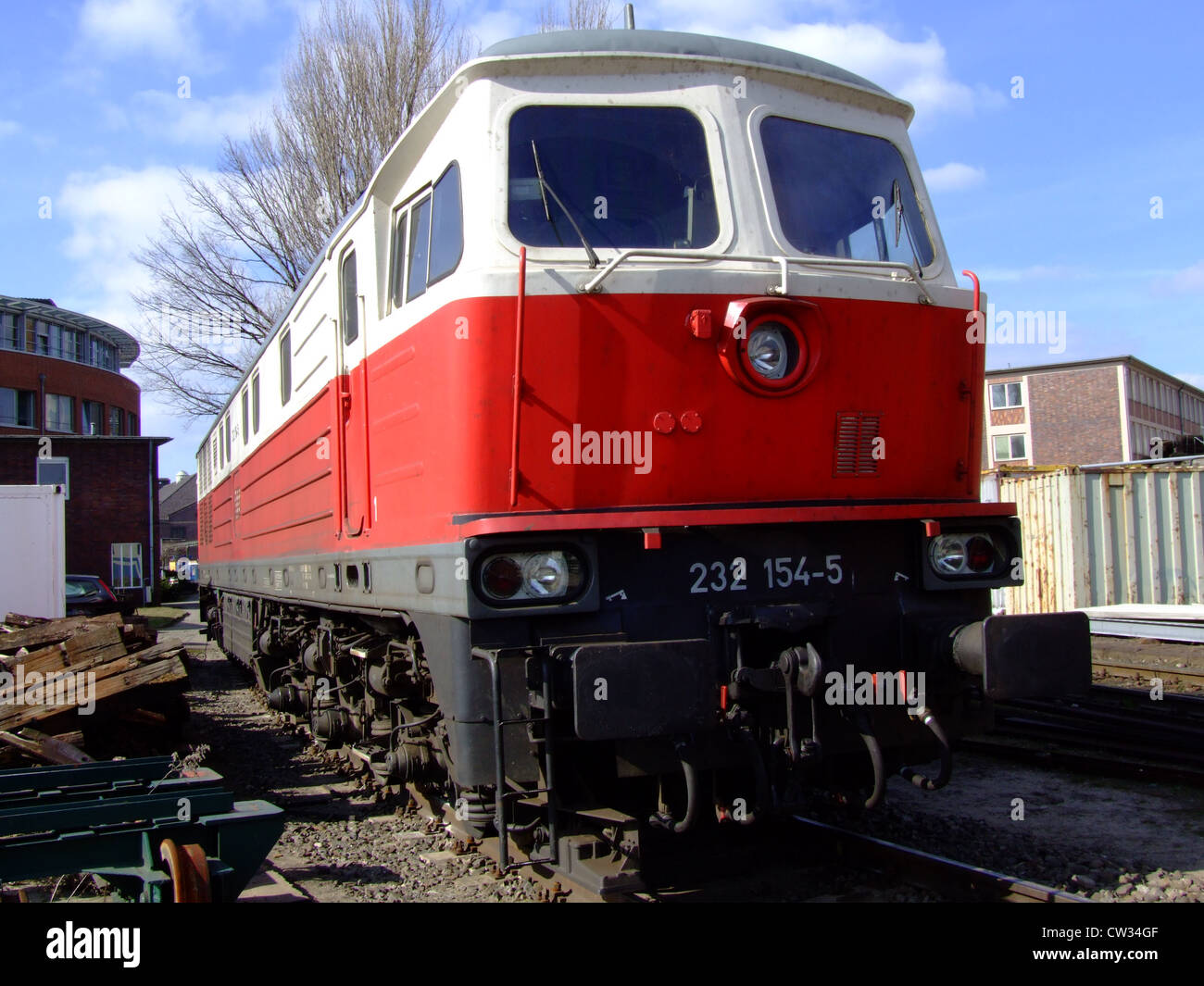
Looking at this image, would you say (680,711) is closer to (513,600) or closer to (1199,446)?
(513,600)

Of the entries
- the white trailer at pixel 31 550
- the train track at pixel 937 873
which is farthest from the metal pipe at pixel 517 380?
the white trailer at pixel 31 550

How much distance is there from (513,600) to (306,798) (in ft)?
13.4

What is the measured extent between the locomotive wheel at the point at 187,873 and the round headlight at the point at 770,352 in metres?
2.89

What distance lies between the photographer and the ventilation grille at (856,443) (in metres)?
4.36

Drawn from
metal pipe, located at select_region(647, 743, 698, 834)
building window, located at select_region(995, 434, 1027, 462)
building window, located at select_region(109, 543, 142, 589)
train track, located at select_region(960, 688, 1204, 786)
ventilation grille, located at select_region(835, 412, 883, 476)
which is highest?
building window, located at select_region(995, 434, 1027, 462)

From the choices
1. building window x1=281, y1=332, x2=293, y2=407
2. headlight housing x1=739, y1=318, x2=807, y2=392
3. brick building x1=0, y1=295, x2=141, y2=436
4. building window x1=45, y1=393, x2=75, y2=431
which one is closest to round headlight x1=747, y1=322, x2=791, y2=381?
headlight housing x1=739, y1=318, x2=807, y2=392

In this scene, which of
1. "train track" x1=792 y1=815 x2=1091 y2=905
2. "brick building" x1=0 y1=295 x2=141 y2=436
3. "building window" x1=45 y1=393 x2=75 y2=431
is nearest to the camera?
"train track" x1=792 y1=815 x2=1091 y2=905

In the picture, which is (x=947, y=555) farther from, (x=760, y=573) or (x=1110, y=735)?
(x=1110, y=735)

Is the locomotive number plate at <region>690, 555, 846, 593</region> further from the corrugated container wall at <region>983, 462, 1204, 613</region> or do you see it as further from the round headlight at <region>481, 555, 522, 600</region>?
the corrugated container wall at <region>983, 462, 1204, 613</region>

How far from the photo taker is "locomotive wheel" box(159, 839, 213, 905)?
3650mm

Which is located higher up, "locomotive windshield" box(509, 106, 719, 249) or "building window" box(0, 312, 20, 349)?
"building window" box(0, 312, 20, 349)

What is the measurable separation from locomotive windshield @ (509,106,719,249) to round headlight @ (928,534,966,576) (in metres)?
1.65

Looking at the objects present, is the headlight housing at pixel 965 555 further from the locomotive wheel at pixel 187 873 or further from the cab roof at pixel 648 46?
the locomotive wheel at pixel 187 873
